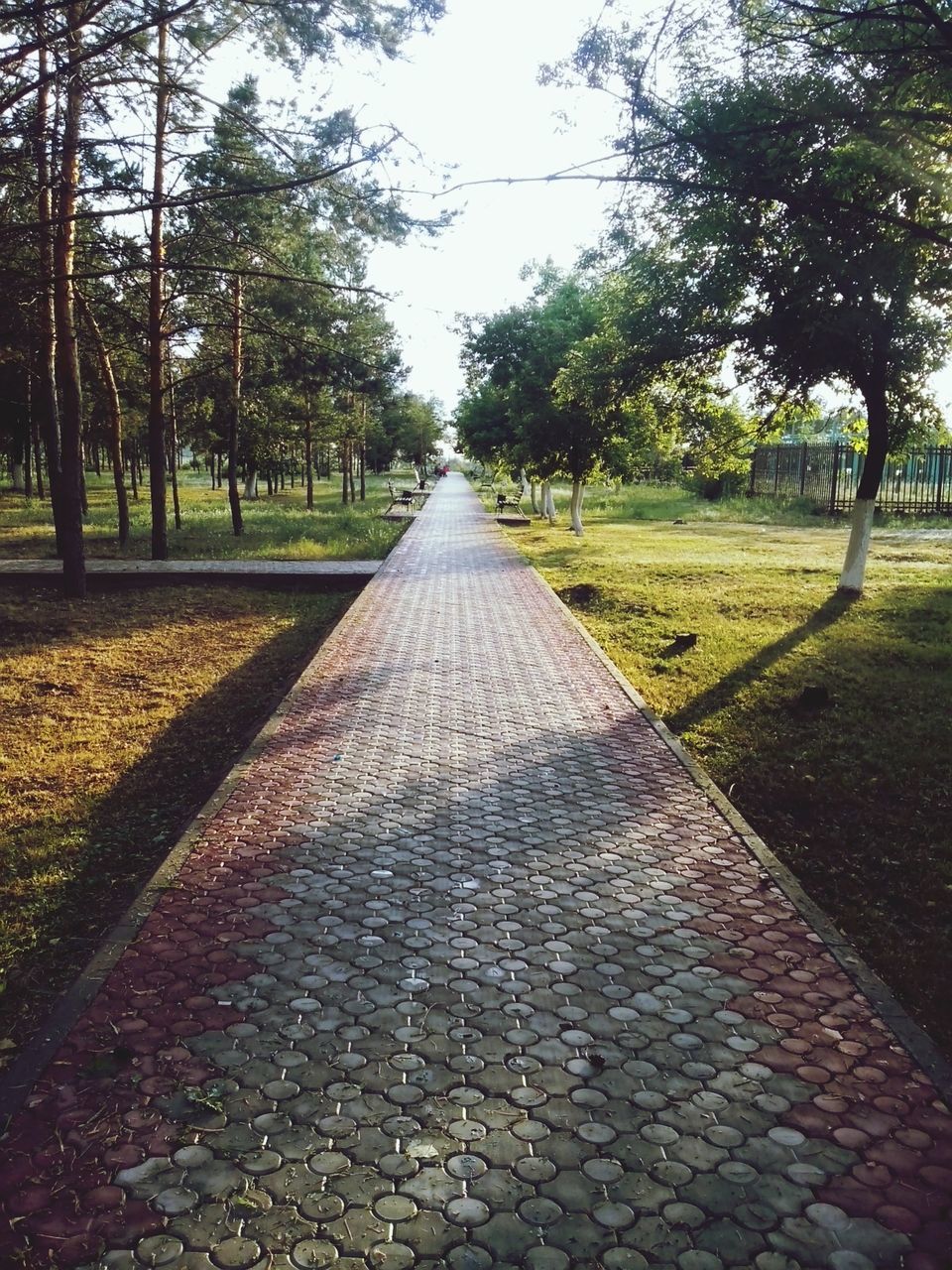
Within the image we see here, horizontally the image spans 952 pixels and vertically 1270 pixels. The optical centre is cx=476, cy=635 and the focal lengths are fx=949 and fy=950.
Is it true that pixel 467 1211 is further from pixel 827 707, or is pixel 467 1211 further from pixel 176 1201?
pixel 827 707

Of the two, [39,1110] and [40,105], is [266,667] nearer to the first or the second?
[40,105]

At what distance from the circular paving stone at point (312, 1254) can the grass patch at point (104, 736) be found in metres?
1.66

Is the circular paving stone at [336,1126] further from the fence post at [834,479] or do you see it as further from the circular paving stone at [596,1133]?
the fence post at [834,479]

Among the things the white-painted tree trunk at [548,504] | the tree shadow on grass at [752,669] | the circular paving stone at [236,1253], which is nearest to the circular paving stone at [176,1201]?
the circular paving stone at [236,1253]

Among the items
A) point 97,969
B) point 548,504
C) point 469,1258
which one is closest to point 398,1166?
point 469,1258

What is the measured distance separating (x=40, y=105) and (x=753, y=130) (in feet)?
20.0

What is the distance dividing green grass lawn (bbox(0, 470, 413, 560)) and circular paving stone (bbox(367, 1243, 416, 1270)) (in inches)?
644

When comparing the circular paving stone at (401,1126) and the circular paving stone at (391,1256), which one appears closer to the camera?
the circular paving stone at (391,1256)

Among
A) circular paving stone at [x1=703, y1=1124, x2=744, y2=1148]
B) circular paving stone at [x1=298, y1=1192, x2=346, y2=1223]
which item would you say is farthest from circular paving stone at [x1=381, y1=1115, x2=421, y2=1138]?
circular paving stone at [x1=703, y1=1124, x2=744, y2=1148]

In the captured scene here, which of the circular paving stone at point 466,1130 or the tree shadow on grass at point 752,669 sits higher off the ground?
the tree shadow on grass at point 752,669

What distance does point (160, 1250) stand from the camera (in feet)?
7.47

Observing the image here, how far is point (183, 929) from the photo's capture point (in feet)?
12.8

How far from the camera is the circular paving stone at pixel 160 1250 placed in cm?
224

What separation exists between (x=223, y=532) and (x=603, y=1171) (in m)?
22.8
